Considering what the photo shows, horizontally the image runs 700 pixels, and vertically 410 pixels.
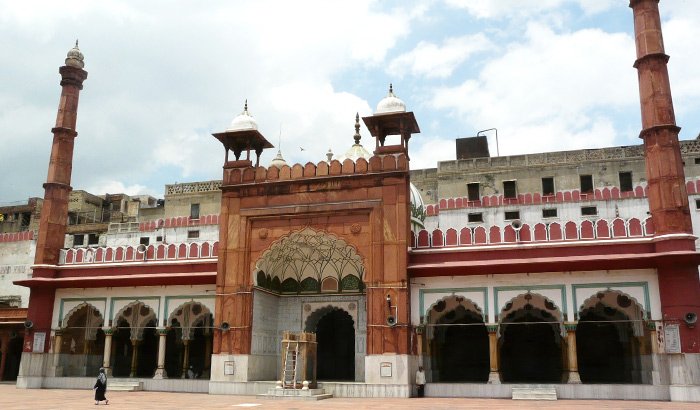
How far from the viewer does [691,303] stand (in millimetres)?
14500

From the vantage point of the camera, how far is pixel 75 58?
2275 centimetres

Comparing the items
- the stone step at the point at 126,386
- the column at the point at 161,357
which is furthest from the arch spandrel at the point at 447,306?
the stone step at the point at 126,386

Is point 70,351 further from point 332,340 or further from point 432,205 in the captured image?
point 432,205

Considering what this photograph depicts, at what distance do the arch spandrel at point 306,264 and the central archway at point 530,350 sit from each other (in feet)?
16.8

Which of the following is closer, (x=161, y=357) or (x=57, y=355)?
(x=161, y=357)

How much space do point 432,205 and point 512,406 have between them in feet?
50.1

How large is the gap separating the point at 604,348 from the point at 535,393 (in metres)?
5.53

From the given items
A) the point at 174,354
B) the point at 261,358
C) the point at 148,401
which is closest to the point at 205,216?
the point at 174,354

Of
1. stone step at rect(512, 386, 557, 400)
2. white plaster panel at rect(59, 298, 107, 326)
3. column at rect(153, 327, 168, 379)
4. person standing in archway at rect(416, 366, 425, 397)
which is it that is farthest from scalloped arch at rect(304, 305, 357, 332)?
white plaster panel at rect(59, 298, 107, 326)

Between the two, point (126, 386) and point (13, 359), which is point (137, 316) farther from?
point (13, 359)

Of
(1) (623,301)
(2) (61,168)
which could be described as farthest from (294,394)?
(2) (61,168)

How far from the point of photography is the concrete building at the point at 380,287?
15.5 m

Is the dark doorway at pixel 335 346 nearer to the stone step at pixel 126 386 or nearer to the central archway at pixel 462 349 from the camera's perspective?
the central archway at pixel 462 349

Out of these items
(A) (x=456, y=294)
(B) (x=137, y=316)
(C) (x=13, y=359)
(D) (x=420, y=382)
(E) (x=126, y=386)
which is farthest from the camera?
(C) (x=13, y=359)
